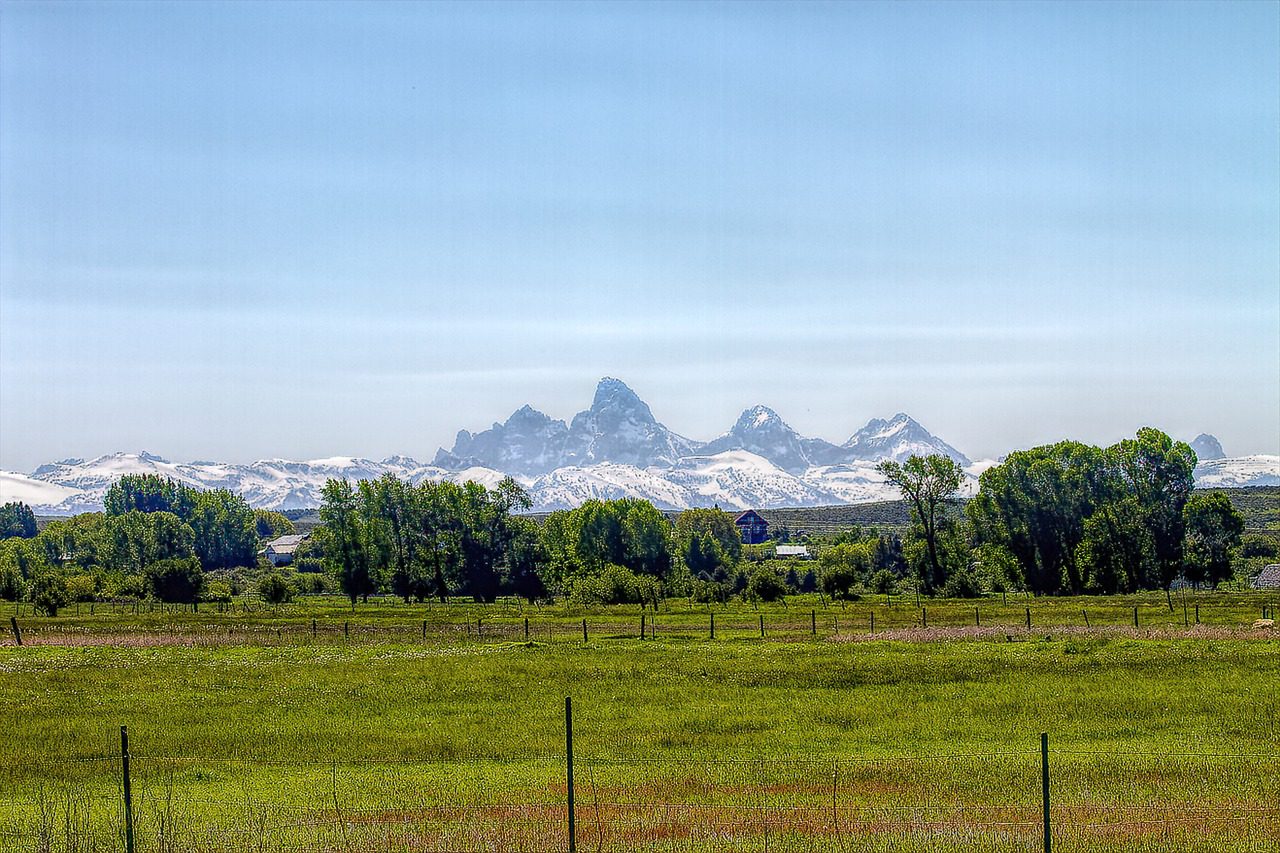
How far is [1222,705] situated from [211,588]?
126155 millimetres

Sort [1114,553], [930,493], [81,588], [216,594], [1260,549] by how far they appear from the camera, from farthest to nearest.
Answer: [1260,549]
[930,493]
[216,594]
[81,588]
[1114,553]

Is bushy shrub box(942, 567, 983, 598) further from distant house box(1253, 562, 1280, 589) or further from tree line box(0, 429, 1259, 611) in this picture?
distant house box(1253, 562, 1280, 589)

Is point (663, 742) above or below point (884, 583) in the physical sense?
above

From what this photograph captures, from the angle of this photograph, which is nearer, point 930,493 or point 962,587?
point 962,587

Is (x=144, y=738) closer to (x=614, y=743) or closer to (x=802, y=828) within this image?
(x=614, y=743)

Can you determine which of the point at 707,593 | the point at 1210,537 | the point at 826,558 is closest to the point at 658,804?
the point at 707,593

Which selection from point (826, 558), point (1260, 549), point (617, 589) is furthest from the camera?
point (1260, 549)

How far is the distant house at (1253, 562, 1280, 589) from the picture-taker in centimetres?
12862

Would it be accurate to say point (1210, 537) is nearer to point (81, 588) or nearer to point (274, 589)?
point (274, 589)

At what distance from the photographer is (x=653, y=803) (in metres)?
22.6

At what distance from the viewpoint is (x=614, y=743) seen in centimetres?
3164

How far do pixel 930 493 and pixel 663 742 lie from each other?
108 m

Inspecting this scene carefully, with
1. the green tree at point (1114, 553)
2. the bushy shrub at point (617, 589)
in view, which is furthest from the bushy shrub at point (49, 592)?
the green tree at point (1114, 553)

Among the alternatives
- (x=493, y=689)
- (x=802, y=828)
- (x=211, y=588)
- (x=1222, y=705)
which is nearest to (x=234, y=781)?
(x=802, y=828)
